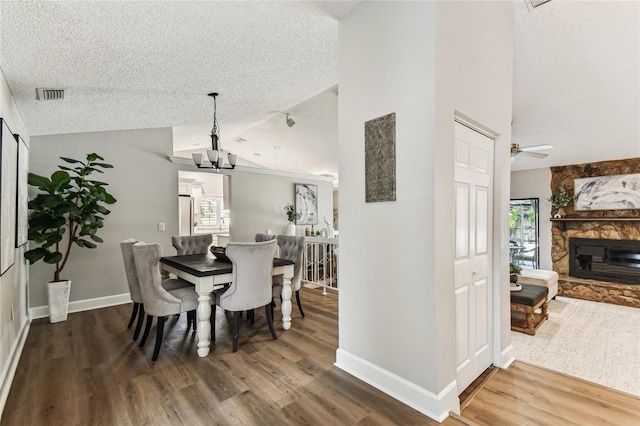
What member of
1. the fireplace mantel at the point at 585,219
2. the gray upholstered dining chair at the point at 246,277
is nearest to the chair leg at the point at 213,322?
the gray upholstered dining chair at the point at 246,277

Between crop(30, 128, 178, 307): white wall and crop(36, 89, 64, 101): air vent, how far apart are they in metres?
1.71

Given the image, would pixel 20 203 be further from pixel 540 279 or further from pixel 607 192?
pixel 607 192

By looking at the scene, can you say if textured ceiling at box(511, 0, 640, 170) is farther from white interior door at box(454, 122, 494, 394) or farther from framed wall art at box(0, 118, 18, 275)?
framed wall art at box(0, 118, 18, 275)

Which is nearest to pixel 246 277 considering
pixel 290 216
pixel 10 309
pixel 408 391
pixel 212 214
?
pixel 408 391

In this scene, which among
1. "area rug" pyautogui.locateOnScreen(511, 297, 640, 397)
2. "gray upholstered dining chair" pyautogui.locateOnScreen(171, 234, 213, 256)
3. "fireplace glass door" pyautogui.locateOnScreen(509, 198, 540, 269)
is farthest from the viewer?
"fireplace glass door" pyautogui.locateOnScreen(509, 198, 540, 269)

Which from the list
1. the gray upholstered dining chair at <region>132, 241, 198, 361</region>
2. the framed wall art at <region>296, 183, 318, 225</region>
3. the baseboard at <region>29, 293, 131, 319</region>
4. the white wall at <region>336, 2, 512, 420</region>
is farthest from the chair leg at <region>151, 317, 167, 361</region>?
the framed wall art at <region>296, 183, 318, 225</region>

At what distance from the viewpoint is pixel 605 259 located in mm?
5547

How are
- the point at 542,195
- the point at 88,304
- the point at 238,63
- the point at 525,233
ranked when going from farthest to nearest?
the point at 525,233 → the point at 542,195 → the point at 88,304 → the point at 238,63

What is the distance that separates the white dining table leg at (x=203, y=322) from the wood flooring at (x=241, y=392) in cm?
8

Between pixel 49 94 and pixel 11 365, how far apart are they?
2236mm

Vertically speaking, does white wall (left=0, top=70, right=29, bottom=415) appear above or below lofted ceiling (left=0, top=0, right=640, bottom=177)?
below

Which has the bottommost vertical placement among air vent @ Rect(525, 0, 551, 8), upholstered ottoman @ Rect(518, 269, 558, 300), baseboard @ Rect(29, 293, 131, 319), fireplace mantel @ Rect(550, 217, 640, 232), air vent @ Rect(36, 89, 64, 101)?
baseboard @ Rect(29, 293, 131, 319)

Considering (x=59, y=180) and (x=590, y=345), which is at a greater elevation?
(x=59, y=180)

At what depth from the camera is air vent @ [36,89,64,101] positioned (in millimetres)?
2537
